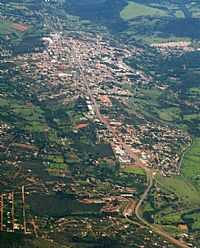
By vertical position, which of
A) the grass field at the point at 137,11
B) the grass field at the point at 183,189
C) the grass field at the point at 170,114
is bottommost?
the grass field at the point at 183,189

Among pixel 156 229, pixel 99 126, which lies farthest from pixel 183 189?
pixel 99 126

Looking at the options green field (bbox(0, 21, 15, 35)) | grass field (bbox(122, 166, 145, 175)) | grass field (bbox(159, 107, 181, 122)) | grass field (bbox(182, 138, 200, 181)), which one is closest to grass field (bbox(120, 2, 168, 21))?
green field (bbox(0, 21, 15, 35))

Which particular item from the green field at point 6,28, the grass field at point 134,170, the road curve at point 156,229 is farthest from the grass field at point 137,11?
the road curve at point 156,229

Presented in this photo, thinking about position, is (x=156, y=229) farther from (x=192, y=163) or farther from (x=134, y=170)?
(x=192, y=163)

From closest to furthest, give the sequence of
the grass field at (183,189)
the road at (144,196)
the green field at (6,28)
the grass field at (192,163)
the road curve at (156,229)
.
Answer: the road curve at (156,229), the road at (144,196), the grass field at (183,189), the grass field at (192,163), the green field at (6,28)

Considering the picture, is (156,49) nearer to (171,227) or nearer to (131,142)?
(131,142)

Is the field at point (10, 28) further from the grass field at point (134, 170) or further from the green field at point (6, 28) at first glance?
the grass field at point (134, 170)
